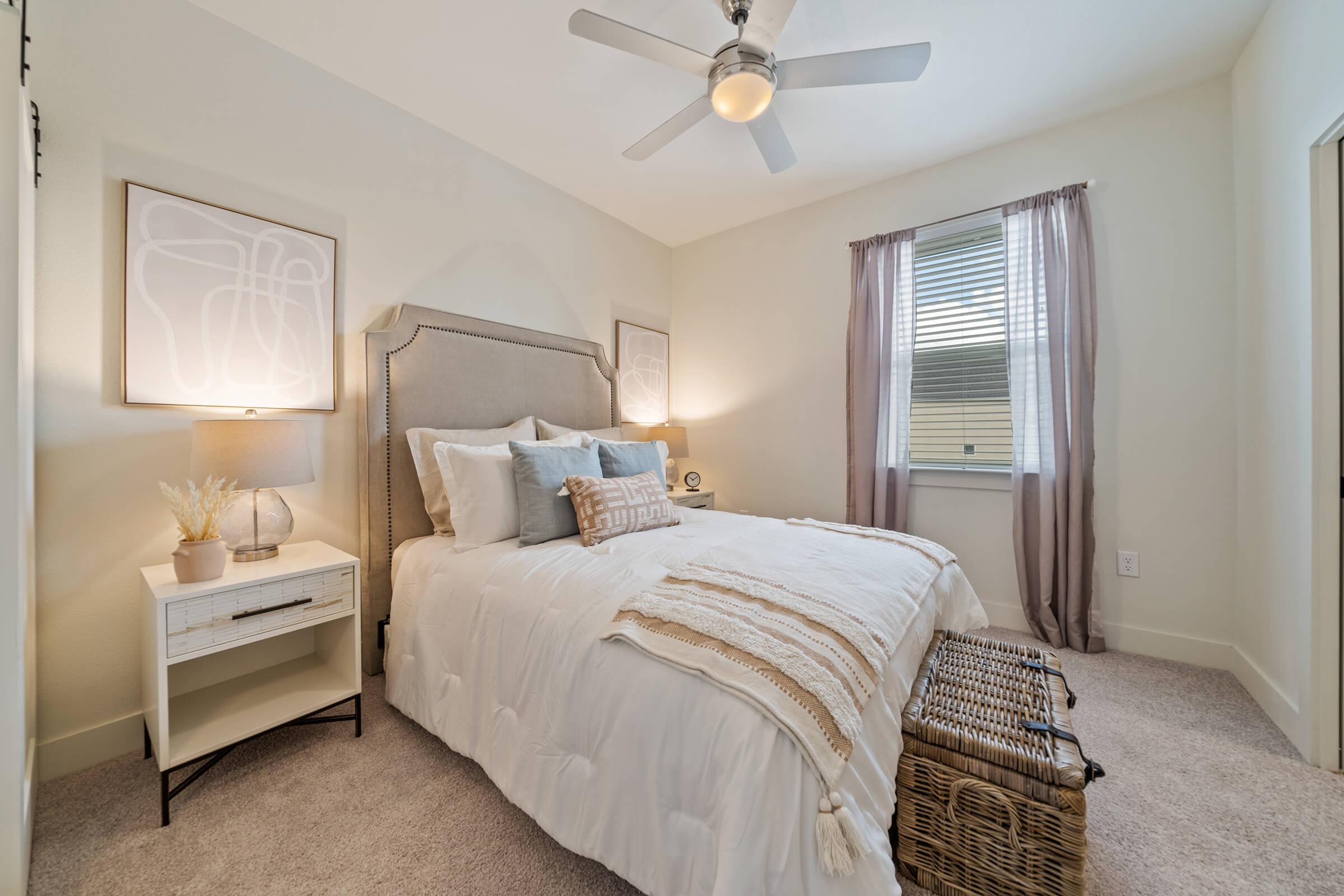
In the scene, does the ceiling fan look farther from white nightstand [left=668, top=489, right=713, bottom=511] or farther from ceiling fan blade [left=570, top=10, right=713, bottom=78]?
white nightstand [left=668, top=489, right=713, bottom=511]

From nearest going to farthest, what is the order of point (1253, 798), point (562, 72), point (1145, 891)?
point (1145, 891), point (1253, 798), point (562, 72)

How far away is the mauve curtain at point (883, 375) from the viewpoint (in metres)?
3.01

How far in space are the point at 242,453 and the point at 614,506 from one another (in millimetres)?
1268

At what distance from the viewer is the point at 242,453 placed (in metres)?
1.65

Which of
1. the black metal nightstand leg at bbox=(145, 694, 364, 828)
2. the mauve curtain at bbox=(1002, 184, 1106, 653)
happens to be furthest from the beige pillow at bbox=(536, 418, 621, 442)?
the mauve curtain at bbox=(1002, 184, 1106, 653)

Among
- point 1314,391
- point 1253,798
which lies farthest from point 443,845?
point 1314,391

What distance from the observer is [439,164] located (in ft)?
8.50

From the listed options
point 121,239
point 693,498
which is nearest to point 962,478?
point 693,498

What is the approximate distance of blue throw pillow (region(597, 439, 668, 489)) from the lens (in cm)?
236

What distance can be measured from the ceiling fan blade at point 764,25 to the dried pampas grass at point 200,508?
2.27 meters

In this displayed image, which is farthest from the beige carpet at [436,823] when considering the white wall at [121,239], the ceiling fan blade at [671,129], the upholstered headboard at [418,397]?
the ceiling fan blade at [671,129]

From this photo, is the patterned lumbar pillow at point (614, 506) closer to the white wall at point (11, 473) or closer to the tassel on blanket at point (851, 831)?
the tassel on blanket at point (851, 831)

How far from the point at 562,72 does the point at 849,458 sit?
8.46 feet

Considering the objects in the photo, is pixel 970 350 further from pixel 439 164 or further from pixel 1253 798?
pixel 439 164
